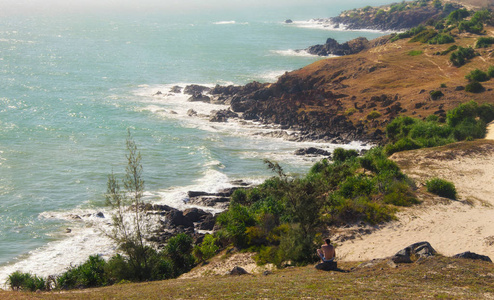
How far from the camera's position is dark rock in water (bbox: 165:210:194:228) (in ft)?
88.0

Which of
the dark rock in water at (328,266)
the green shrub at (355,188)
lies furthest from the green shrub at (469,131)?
the dark rock in water at (328,266)

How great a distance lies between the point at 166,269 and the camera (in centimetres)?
1933

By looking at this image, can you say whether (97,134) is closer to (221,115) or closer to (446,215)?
(221,115)

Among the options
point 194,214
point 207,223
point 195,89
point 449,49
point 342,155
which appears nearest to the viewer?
point 207,223

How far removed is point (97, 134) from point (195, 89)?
23.0m

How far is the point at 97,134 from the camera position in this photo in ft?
154

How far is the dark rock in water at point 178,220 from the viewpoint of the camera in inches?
1056

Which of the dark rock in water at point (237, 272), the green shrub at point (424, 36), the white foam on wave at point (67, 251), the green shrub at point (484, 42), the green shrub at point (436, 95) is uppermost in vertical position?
the green shrub at point (424, 36)

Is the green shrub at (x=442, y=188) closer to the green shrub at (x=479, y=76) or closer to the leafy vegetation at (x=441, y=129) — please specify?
the leafy vegetation at (x=441, y=129)

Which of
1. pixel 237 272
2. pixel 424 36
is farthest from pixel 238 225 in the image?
pixel 424 36

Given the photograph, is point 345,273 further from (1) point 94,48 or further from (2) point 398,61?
(1) point 94,48

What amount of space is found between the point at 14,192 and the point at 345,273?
26.8 metres

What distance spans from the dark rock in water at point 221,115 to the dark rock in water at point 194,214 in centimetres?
2579

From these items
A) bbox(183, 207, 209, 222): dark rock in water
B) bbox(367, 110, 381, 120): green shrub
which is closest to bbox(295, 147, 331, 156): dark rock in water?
bbox(367, 110, 381, 120): green shrub
